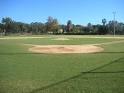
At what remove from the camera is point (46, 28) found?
115 m

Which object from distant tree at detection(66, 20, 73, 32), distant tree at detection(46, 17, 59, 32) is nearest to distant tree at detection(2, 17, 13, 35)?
distant tree at detection(46, 17, 59, 32)

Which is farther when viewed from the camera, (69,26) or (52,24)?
(69,26)

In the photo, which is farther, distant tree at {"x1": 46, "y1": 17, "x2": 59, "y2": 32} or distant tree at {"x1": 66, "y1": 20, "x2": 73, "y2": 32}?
distant tree at {"x1": 66, "y1": 20, "x2": 73, "y2": 32}

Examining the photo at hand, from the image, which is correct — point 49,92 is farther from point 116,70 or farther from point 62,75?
point 116,70

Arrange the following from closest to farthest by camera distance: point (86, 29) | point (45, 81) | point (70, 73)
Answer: point (45, 81) < point (70, 73) < point (86, 29)

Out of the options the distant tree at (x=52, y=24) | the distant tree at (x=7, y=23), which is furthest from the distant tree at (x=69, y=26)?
the distant tree at (x=7, y=23)

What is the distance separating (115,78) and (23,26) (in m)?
117

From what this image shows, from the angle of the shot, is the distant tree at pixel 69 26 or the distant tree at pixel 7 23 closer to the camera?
the distant tree at pixel 7 23

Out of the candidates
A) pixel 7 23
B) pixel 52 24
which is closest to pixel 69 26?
pixel 52 24

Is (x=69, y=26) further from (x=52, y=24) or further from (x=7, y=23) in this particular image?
(x=7, y=23)

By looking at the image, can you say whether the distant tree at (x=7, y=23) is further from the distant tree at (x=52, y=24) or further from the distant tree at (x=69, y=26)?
the distant tree at (x=69, y=26)

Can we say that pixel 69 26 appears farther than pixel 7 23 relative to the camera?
Yes

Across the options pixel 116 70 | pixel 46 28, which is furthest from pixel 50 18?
pixel 116 70

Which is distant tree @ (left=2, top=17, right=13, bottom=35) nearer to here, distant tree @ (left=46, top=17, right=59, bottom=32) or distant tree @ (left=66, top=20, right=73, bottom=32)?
distant tree @ (left=46, top=17, right=59, bottom=32)
